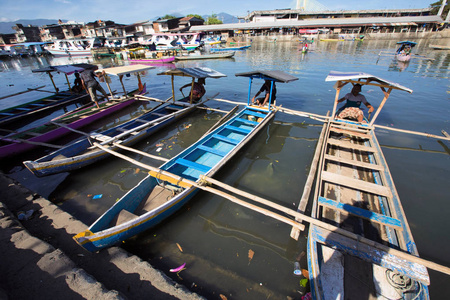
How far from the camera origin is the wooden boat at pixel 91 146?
627 cm

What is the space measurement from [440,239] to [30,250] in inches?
380

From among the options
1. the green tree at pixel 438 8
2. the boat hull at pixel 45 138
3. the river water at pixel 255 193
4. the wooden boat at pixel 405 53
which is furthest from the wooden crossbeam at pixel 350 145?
the green tree at pixel 438 8

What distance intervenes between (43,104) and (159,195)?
13.7m

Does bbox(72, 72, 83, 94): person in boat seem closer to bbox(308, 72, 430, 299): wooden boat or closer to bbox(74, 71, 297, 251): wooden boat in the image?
bbox(74, 71, 297, 251): wooden boat

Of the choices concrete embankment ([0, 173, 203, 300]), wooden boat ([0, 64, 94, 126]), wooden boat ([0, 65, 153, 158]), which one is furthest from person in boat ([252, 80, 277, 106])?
wooden boat ([0, 64, 94, 126])

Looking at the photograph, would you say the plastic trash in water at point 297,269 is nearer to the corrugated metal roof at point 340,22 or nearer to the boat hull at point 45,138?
the boat hull at point 45,138

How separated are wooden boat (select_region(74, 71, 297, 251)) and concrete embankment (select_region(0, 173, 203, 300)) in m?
0.43

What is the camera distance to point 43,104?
13.0 metres

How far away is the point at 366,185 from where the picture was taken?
17.0 feet

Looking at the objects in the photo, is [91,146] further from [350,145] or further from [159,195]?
[350,145]

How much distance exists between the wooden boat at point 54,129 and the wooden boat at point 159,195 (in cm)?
594

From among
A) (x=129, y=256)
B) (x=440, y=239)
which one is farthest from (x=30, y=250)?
(x=440, y=239)

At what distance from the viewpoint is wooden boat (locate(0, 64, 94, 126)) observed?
11.2 metres

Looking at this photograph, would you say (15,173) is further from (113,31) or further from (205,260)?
(113,31)
